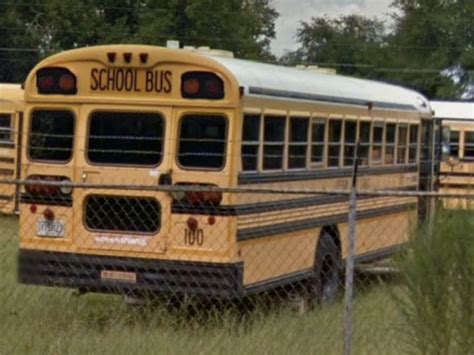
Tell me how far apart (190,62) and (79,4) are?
34.5 m

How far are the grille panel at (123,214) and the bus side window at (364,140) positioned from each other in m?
3.87

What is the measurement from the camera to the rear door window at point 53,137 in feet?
39.6

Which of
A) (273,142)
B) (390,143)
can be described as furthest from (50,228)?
(390,143)

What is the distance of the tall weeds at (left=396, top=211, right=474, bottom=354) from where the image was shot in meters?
7.98

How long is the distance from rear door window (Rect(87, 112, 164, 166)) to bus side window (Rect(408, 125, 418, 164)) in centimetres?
610

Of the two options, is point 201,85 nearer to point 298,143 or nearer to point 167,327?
point 298,143

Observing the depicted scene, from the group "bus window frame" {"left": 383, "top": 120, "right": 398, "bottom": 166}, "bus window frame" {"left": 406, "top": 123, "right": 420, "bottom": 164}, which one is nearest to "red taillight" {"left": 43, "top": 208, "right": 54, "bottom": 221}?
"bus window frame" {"left": 383, "top": 120, "right": 398, "bottom": 166}

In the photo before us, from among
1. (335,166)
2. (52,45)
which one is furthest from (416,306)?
(52,45)

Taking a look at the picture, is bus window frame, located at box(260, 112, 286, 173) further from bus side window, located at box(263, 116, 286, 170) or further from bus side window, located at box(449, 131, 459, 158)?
bus side window, located at box(449, 131, 459, 158)

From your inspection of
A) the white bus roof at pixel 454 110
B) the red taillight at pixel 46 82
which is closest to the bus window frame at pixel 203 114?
the red taillight at pixel 46 82

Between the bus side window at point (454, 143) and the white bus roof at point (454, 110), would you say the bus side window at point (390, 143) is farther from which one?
the white bus roof at point (454, 110)

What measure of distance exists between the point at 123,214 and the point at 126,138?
71 cm

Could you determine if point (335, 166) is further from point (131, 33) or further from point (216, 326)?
point (131, 33)

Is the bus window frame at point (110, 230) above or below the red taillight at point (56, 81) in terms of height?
below
